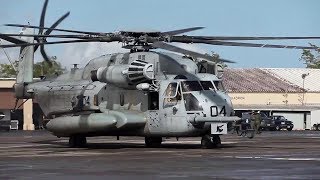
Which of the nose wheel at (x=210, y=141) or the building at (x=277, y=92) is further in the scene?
the building at (x=277, y=92)

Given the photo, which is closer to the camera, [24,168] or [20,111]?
[24,168]

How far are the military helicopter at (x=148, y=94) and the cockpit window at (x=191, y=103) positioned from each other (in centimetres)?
4

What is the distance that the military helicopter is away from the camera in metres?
30.7

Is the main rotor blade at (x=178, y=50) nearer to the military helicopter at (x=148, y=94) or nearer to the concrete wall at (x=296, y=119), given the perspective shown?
the military helicopter at (x=148, y=94)

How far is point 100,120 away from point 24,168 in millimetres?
11621

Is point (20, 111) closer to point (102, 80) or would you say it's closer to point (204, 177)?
point (102, 80)

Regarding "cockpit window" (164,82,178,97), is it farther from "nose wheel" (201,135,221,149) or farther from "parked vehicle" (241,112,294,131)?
"parked vehicle" (241,112,294,131)

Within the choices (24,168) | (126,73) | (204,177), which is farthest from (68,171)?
(126,73)

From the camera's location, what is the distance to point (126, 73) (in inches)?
1236

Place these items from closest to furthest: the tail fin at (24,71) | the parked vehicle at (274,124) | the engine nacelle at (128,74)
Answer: the engine nacelle at (128,74), the tail fin at (24,71), the parked vehicle at (274,124)

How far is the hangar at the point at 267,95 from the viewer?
3487 inches

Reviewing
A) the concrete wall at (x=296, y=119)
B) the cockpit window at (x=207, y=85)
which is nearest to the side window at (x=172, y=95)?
the cockpit window at (x=207, y=85)

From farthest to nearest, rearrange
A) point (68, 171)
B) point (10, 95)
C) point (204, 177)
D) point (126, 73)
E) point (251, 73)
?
1. point (251, 73)
2. point (10, 95)
3. point (126, 73)
4. point (68, 171)
5. point (204, 177)

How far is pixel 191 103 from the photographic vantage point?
3106cm
